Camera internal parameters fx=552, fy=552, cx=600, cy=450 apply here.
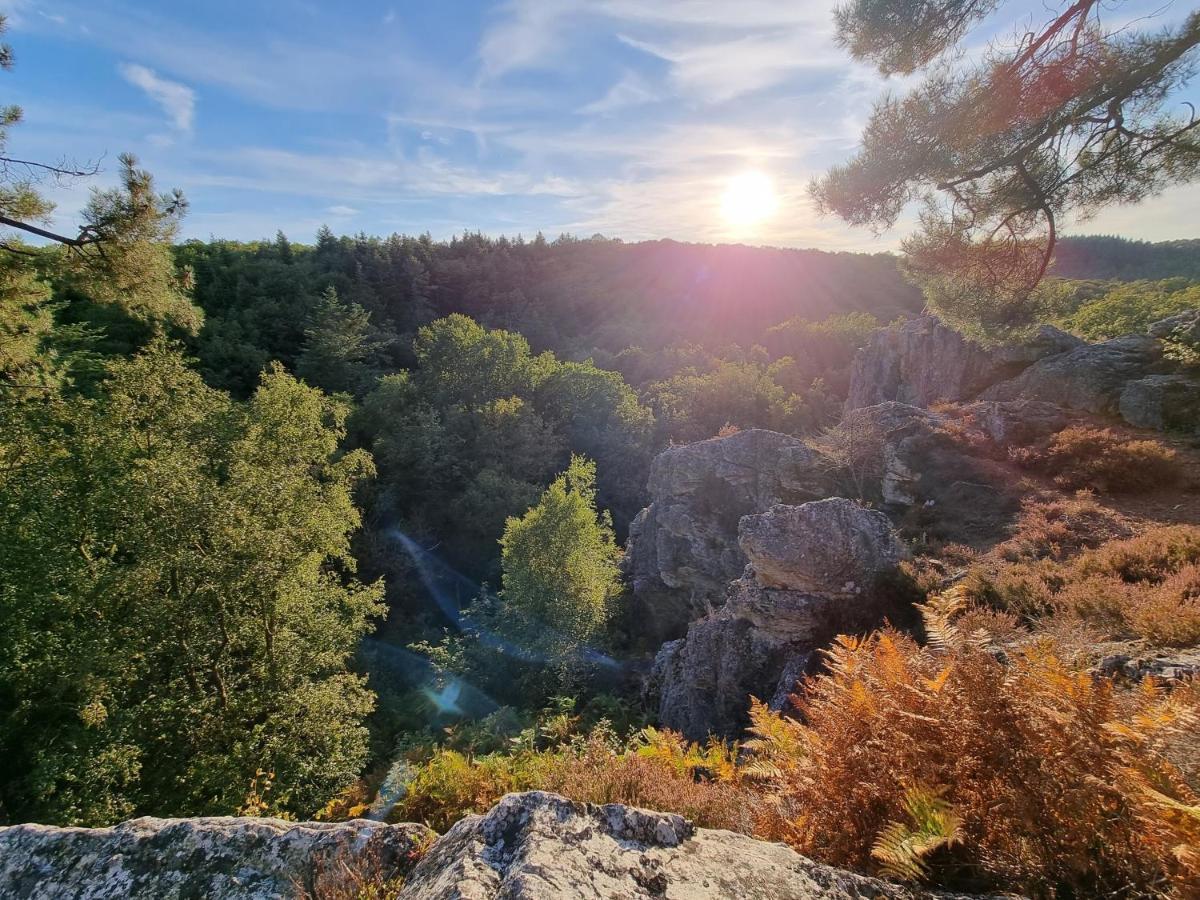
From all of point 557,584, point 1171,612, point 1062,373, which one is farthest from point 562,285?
point 1171,612

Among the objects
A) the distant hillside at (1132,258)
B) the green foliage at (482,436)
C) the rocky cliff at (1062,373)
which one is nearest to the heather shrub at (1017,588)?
the rocky cliff at (1062,373)

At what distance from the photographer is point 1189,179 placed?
7441mm

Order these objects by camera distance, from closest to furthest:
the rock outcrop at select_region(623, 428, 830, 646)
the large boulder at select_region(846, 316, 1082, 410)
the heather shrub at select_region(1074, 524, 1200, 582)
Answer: the heather shrub at select_region(1074, 524, 1200, 582), the rock outcrop at select_region(623, 428, 830, 646), the large boulder at select_region(846, 316, 1082, 410)

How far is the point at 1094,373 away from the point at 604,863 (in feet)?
52.6

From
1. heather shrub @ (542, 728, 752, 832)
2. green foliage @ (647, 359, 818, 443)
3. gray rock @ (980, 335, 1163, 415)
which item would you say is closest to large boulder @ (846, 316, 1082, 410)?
gray rock @ (980, 335, 1163, 415)

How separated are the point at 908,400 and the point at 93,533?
23.0 metres

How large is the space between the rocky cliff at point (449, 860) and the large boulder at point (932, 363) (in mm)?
14448

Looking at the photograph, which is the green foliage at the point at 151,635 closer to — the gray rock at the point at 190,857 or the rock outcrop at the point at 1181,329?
the gray rock at the point at 190,857

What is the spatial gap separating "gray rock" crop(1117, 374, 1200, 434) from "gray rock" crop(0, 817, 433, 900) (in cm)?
1480

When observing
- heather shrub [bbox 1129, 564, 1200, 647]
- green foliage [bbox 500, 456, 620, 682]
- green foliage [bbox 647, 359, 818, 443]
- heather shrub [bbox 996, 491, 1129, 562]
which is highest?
heather shrub [bbox 1129, 564, 1200, 647]

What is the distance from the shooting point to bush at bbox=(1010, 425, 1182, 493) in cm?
916

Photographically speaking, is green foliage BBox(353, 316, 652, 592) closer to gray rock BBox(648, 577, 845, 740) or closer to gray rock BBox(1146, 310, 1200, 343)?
gray rock BBox(648, 577, 845, 740)

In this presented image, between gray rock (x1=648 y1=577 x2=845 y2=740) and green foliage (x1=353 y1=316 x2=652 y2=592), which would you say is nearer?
gray rock (x1=648 y1=577 x2=845 y2=740)

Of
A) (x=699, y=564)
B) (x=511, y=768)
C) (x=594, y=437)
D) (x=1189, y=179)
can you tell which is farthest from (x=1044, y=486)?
(x=594, y=437)
